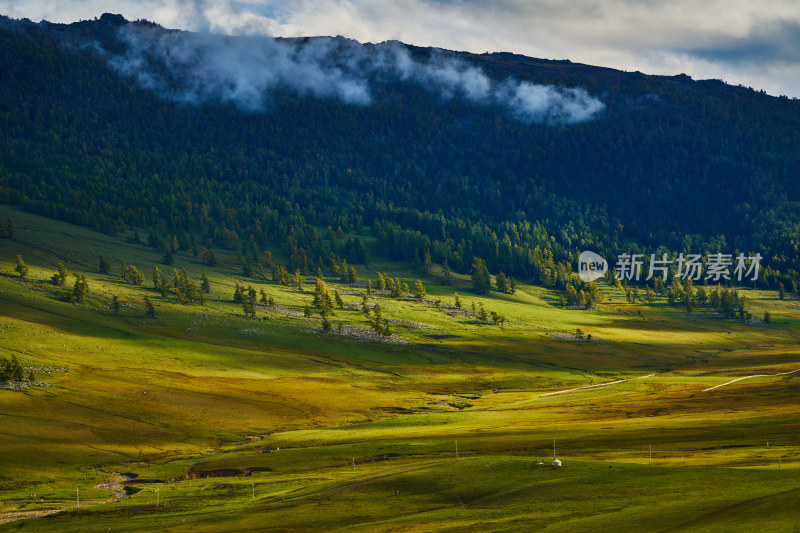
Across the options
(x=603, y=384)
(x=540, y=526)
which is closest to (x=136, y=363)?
(x=603, y=384)

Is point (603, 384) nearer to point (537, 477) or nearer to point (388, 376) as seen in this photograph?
point (388, 376)

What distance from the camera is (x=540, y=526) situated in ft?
181

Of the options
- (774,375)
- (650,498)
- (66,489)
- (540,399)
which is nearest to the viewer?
(650,498)

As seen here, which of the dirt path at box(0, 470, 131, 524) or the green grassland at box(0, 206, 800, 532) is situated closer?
the green grassland at box(0, 206, 800, 532)

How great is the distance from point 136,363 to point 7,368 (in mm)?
36123

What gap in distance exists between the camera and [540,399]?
15688 centimetres

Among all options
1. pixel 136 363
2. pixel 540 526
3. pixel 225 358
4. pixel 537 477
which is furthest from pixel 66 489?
pixel 225 358

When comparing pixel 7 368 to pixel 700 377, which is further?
pixel 700 377

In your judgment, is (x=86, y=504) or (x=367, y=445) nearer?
(x=86, y=504)

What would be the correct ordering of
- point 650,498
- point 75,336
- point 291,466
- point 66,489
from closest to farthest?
point 650,498, point 66,489, point 291,466, point 75,336

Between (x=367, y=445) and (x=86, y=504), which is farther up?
(x=367, y=445)

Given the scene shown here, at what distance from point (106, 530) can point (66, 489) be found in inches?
1075

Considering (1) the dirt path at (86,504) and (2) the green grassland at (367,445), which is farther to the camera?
(1) the dirt path at (86,504)

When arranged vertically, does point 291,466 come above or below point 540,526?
below
